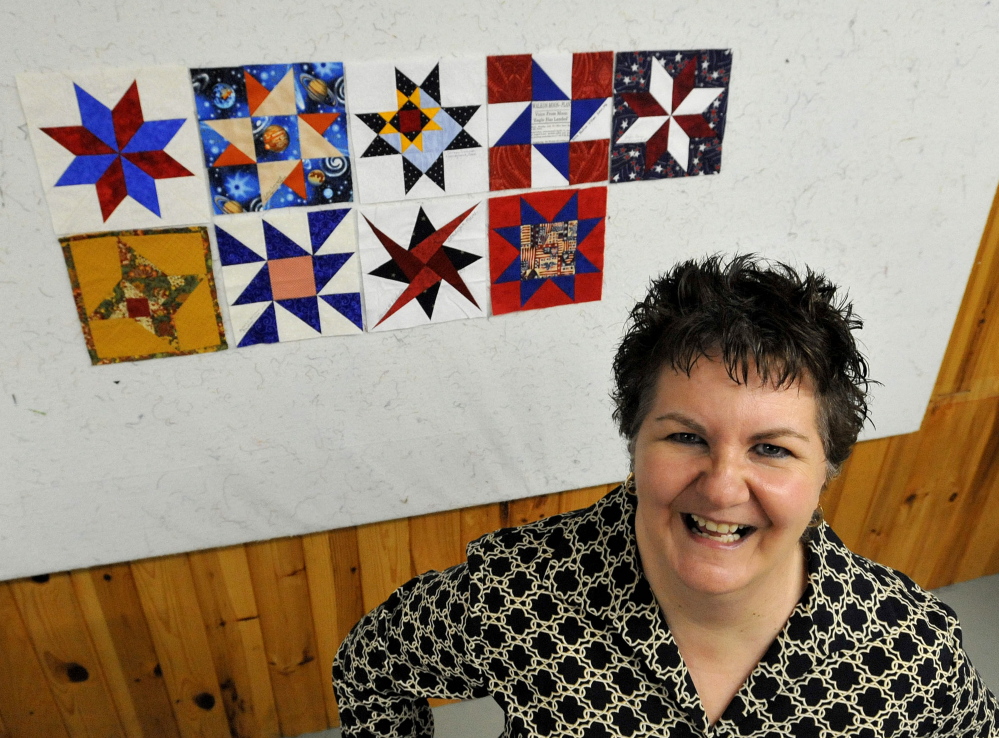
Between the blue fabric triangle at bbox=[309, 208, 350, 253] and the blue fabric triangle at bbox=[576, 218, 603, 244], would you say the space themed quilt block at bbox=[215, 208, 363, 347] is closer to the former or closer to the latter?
the blue fabric triangle at bbox=[309, 208, 350, 253]

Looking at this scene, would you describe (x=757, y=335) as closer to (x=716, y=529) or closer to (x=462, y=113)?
(x=716, y=529)

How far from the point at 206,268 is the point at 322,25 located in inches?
17.0

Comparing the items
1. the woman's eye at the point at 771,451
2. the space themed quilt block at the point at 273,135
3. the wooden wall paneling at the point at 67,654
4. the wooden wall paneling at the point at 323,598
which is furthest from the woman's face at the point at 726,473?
the wooden wall paneling at the point at 67,654

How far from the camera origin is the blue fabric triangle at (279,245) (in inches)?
53.8

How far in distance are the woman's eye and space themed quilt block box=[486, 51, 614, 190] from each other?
0.71 meters

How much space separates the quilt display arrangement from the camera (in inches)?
49.5

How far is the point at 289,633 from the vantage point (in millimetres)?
1824

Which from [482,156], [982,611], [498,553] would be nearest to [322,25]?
[482,156]

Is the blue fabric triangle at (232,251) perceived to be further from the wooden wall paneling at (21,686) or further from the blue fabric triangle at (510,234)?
the wooden wall paneling at (21,686)

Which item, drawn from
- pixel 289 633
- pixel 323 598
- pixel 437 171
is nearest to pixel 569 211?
pixel 437 171

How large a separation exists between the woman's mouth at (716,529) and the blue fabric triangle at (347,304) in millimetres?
740

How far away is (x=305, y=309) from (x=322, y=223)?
0.52 ft

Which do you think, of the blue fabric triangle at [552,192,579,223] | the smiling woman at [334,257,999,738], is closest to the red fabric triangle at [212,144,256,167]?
the blue fabric triangle at [552,192,579,223]

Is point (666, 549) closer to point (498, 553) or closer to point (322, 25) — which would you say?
point (498, 553)
